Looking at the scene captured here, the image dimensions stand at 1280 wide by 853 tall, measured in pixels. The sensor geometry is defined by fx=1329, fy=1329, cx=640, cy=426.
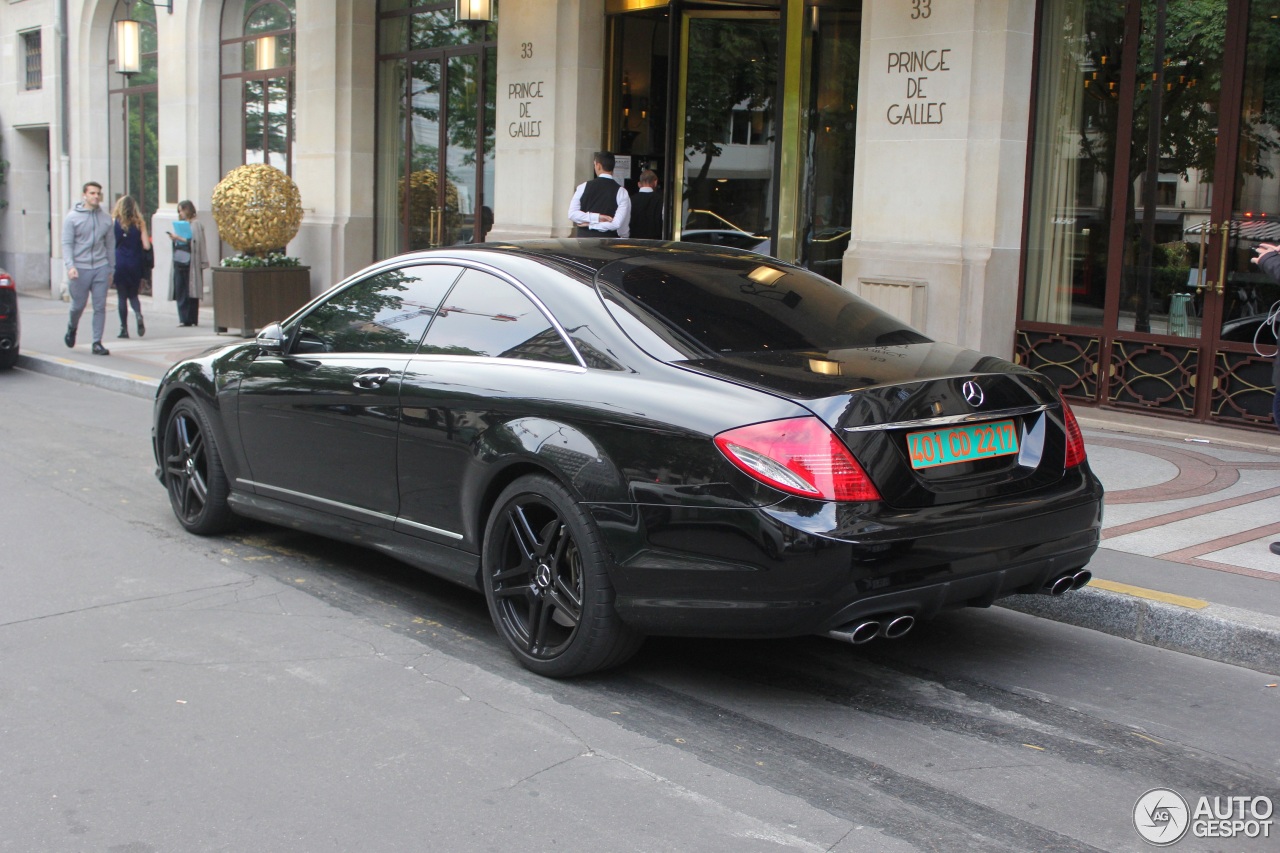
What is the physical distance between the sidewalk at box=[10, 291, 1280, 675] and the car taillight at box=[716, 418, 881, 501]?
6.19 feet

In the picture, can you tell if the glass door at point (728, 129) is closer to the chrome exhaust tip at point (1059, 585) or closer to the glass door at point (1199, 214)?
the glass door at point (1199, 214)

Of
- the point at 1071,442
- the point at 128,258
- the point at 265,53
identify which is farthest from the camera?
the point at 265,53

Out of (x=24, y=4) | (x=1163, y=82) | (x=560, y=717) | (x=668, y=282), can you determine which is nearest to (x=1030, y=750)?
(x=560, y=717)

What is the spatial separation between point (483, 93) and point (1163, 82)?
348 inches

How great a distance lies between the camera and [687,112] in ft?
A: 47.7

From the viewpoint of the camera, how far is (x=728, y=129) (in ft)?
46.3

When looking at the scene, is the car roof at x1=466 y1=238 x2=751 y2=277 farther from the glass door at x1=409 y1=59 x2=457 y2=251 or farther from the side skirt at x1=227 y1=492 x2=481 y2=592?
the glass door at x1=409 y1=59 x2=457 y2=251

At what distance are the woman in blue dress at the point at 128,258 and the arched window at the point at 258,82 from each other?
108 inches

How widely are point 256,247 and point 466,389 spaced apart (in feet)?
39.7

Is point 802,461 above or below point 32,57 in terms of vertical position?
below

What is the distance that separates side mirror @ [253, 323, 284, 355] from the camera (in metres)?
6.21

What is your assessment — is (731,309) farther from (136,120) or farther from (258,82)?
(136,120)

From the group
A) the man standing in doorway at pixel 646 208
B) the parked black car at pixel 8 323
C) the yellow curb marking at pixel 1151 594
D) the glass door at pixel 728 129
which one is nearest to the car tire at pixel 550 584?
the yellow curb marking at pixel 1151 594

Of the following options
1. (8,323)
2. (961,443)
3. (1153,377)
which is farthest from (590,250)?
(8,323)
